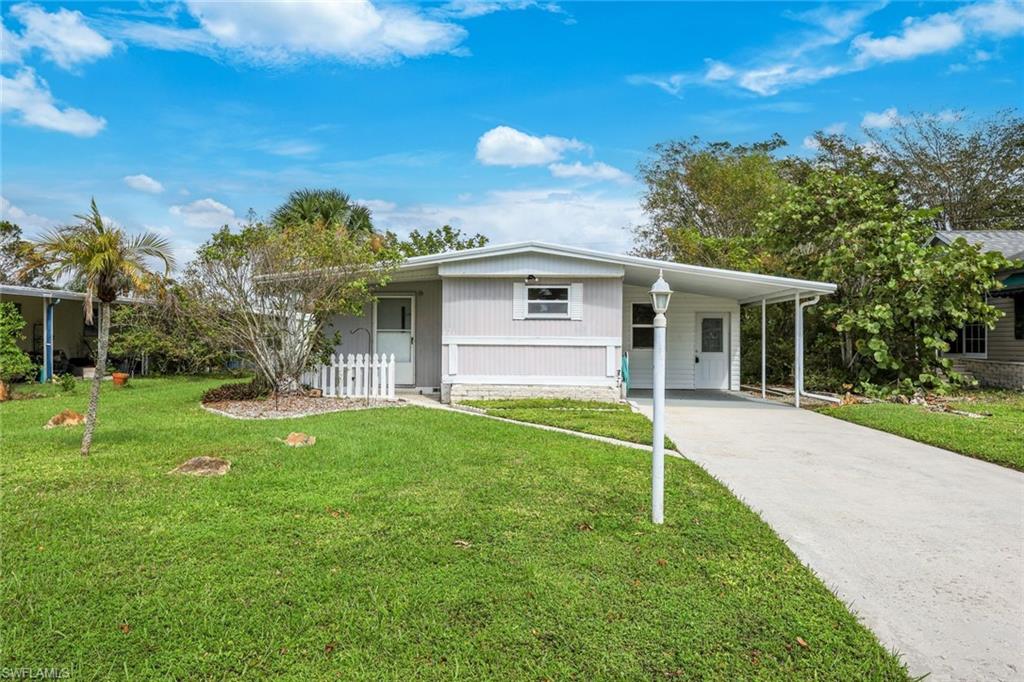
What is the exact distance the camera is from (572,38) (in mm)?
11164

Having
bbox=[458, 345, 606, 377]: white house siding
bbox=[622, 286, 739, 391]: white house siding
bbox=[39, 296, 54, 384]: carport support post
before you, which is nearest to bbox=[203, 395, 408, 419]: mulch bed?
bbox=[458, 345, 606, 377]: white house siding

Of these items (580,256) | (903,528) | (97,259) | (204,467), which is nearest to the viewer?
(903,528)

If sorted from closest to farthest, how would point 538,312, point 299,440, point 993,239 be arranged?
1. point 299,440
2. point 538,312
3. point 993,239

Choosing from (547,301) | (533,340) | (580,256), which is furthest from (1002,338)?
(533,340)

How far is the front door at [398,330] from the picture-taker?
1316 cm

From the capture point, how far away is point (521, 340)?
11266mm

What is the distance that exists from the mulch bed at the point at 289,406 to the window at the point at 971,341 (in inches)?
598

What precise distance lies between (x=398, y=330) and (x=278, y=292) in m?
3.64

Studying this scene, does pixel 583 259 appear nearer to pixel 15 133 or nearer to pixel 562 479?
pixel 562 479

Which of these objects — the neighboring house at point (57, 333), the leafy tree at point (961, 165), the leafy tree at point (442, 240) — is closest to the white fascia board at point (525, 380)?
the neighboring house at point (57, 333)

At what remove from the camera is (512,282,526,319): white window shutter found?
11.3 metres

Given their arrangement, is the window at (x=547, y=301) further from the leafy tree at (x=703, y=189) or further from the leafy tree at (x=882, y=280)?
the leafy tree at (x=703, y=189)

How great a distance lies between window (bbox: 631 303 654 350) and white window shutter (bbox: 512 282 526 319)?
4.01 metres

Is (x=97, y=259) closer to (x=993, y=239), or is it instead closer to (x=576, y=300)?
(x=576, y=300)
